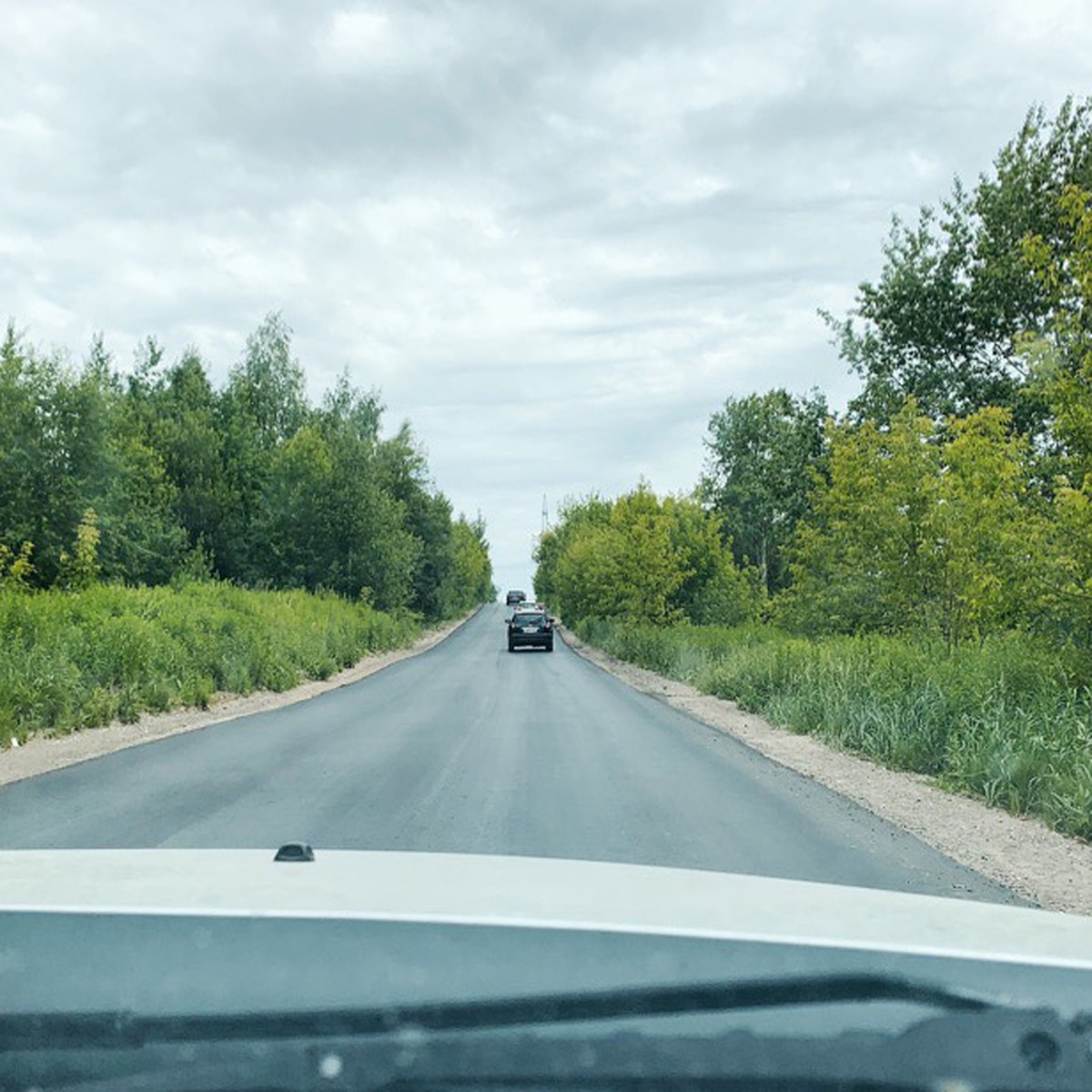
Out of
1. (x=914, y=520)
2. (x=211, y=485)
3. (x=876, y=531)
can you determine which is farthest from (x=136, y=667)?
(x=211, y=485)

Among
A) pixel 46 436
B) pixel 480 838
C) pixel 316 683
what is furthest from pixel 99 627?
pixel 46 436

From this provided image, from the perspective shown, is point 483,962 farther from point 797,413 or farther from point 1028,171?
point 797,413

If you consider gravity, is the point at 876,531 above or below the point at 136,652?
above

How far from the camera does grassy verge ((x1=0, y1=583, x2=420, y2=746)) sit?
19234 millimetres

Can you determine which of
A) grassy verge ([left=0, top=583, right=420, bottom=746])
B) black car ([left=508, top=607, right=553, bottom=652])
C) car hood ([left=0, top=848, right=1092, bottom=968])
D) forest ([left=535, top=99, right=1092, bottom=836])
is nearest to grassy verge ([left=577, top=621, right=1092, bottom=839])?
forest ([left=535, top=99, right=1092, bottom=836])

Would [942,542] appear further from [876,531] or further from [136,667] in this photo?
[136,667]

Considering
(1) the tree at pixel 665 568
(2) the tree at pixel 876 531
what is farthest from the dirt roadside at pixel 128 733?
(1) the tree at pixel 665 568

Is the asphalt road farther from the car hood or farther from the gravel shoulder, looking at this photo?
the car hood

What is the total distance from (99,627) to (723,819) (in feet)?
56.0

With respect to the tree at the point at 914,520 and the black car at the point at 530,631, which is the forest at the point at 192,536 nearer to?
the black car at the point at 530,631

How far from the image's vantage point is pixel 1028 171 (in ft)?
116

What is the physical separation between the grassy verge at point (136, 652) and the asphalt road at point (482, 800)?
2.42 m

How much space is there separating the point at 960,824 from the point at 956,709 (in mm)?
5124

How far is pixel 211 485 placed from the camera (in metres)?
70.3
